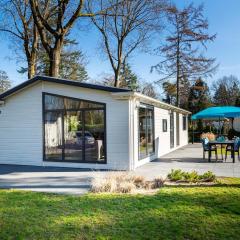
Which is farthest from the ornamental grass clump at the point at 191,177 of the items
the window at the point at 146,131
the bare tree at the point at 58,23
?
the bare tree at the point at 58,23

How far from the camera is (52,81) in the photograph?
1345cm

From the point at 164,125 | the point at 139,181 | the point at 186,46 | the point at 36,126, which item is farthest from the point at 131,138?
the point at 186,46

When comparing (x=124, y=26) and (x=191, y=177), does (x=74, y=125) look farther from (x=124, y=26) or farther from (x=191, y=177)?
(x=124, y=26)

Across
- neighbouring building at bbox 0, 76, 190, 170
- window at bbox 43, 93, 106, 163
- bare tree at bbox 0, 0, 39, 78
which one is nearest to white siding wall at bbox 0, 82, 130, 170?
neighbouring building at bbox 0, 76, 190, 170

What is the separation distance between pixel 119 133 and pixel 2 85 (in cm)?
3208

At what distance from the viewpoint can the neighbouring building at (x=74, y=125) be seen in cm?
1262

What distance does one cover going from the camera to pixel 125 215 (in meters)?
6.41

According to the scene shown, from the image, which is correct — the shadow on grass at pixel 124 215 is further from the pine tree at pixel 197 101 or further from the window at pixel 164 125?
the pine tree at pixel 197 101

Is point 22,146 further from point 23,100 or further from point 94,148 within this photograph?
point 94,148

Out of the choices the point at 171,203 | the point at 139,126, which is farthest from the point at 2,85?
the point at 171,203

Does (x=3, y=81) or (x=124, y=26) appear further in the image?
(x=3, y=81)

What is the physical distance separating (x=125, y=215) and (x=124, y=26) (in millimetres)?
22346

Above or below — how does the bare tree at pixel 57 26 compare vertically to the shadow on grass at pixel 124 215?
above

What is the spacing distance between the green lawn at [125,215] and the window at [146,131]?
19.0 feet
